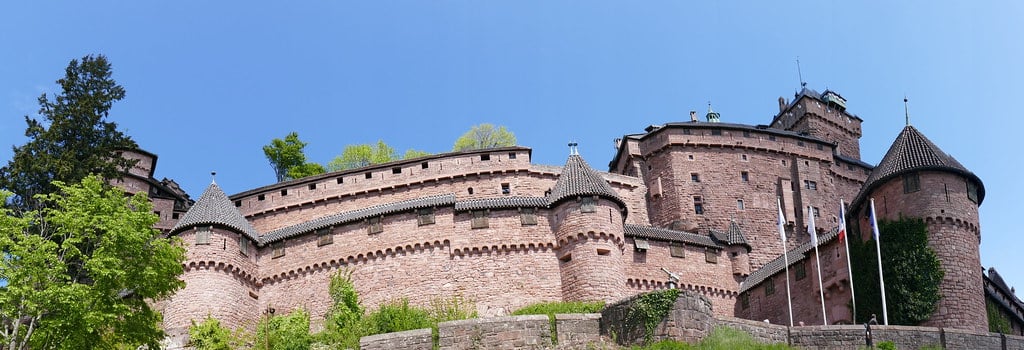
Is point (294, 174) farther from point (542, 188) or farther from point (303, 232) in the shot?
point (303, 232)

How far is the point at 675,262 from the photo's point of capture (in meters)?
45.9

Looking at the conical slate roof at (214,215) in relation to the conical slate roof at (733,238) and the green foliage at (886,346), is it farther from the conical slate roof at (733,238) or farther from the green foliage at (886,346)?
the green foliage at (886,346)

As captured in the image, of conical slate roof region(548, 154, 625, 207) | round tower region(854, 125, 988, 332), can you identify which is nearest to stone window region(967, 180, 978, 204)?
round tower region(854, 125, 988, 332)

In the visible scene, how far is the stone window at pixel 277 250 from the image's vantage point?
44.2m

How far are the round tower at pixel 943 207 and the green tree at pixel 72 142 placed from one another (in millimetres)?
27721

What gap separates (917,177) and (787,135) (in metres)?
24.2

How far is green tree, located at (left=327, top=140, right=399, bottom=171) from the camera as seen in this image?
2982 inches

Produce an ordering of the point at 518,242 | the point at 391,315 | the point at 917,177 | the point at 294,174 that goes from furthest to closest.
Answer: the point at 294,174
the point at 518,242
the point at 917,177
the point at 391,315

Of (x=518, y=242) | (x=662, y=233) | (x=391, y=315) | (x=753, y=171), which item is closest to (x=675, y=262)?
(x=662, y=233)

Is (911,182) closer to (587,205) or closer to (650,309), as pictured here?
(587,205)

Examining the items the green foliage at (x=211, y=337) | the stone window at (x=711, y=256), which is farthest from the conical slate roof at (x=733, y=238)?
the green foliage at (x=211, y=337)

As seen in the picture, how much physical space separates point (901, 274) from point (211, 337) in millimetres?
23109

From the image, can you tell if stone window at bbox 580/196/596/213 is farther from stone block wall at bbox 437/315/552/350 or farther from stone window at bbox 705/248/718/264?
stone block wall at bbox 437/315/552/350

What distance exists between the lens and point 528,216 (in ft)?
141
